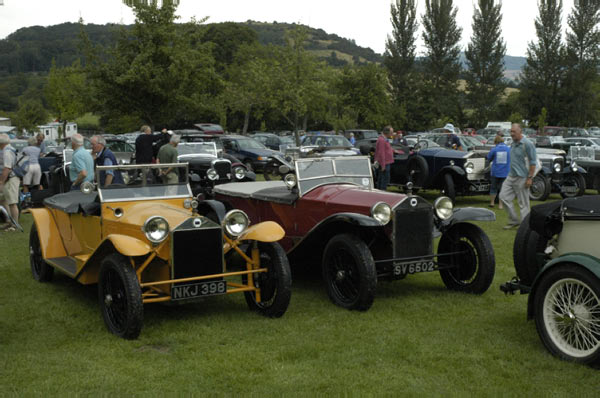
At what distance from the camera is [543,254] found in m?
5.12

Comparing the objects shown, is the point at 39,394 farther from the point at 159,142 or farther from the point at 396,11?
the point at 396,11

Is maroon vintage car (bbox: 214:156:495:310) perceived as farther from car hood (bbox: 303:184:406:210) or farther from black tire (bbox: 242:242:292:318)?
black tire (bbox: 242:242:292:318)

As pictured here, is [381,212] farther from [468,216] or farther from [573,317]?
[573,317]

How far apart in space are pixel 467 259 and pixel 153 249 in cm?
350

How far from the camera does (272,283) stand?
597cm

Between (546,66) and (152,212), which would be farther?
(546,66)

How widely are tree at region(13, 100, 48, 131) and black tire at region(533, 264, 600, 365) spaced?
66622mm

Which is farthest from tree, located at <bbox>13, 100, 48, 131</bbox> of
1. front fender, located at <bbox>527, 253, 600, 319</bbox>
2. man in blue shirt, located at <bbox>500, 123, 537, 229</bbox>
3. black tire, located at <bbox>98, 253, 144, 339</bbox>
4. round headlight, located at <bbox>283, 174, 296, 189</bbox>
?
front fender, located at <bbox>527, 253, 600, 319</bbox>

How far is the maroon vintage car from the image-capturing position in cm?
627

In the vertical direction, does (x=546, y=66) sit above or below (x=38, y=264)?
above

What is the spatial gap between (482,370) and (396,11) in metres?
58.8

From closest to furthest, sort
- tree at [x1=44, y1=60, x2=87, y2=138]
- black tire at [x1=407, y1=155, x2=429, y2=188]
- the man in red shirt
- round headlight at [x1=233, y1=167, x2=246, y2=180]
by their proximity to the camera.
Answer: the man in red shirt < black tire at [x1=407, y1=155, x2=429, y2=188] < round headlight at [x1=233, y1=167, x2=246, y2=180] < tree at [x1=44, y1=60, x2=87, y2=138]

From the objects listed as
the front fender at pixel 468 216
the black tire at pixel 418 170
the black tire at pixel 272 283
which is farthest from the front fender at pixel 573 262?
the black tire at pixel 418 170

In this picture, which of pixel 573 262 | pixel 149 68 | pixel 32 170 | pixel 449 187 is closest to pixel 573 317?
pixel 573 262
